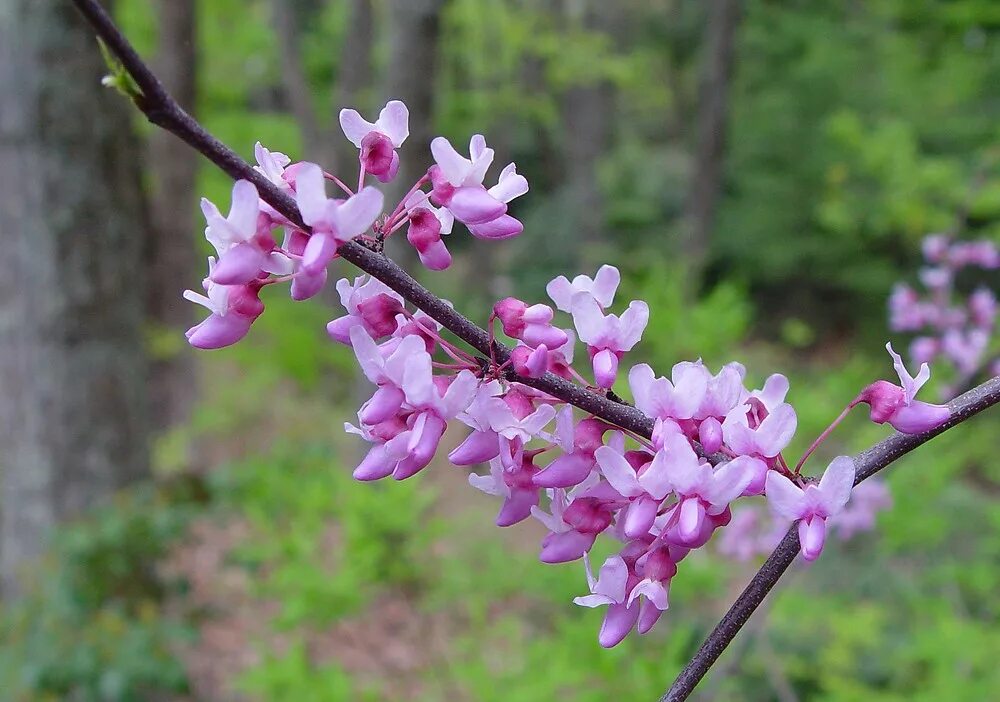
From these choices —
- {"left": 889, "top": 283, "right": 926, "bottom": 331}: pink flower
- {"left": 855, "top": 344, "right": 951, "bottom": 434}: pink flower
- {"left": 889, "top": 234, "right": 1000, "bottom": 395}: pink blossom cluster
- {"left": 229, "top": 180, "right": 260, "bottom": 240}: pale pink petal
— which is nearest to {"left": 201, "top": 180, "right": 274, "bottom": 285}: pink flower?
{"left": 229, "top": 180, "right": 260, "bottom": 240}: pale pink petal

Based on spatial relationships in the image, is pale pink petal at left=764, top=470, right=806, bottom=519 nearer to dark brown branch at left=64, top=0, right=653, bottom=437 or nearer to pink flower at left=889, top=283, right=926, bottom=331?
dark brown branch at left=64, top=0, right=653, bottom=437

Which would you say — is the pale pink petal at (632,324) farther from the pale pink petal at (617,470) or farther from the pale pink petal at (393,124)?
the pale pink petal at (393,124)

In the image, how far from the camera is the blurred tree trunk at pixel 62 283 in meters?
3.68

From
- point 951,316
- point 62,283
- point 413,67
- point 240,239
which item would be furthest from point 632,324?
point 413,67

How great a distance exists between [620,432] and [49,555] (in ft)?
11.3

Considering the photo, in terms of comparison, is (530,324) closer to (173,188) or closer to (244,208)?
(244,208)

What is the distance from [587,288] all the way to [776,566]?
1.31 ft

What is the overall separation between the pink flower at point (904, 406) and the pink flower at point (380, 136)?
2.03ft

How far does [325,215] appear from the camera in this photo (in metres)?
0.76

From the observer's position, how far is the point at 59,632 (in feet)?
10.3

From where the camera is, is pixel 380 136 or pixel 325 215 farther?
pixel 380 136

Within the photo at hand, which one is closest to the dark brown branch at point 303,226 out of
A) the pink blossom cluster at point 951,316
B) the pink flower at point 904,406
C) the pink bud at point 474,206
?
the pink bud at point 474,206

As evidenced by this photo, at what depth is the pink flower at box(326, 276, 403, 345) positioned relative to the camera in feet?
2.97

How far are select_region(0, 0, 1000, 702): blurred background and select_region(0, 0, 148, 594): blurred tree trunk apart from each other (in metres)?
0.01
